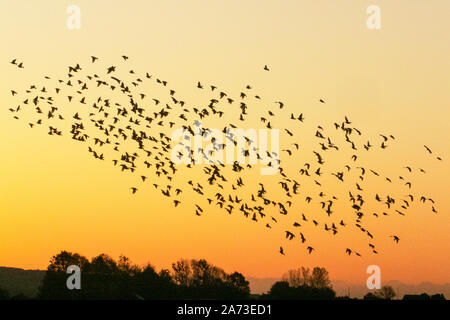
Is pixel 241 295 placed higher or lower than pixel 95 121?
lower

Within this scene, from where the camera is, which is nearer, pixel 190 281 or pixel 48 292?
pixel 48 292
